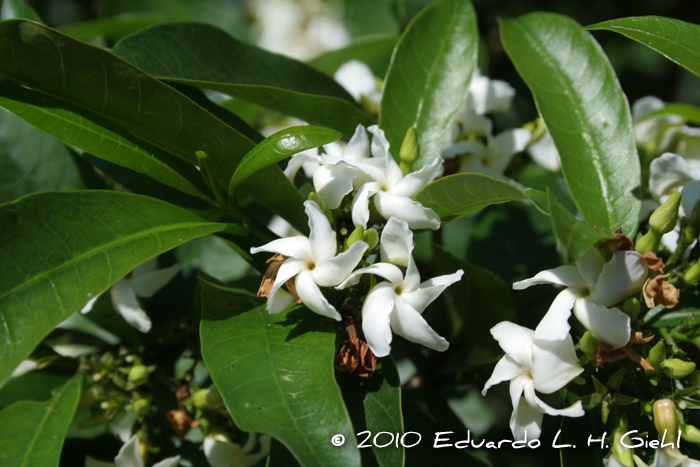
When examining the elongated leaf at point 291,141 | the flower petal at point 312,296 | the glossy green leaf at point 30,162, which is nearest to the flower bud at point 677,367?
the flower petal at point 312,296

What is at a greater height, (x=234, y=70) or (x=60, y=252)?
(x=234, y=70)

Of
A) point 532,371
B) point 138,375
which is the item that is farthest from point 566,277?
point 138,375

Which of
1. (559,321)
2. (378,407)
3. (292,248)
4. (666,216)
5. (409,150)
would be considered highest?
(409,150)

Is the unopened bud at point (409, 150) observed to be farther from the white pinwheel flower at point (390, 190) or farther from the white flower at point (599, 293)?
the white flower at point (599, 293)

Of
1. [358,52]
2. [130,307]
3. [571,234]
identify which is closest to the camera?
[571,234]

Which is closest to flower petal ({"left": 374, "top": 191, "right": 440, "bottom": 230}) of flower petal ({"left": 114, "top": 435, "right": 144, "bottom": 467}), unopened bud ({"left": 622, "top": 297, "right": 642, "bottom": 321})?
unopened bud ({"left": 622, "top": 297, "right": 642, "bottom": 321})

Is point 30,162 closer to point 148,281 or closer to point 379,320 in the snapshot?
point 148,281

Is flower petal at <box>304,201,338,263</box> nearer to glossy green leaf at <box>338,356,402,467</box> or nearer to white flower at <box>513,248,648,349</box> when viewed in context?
glossy green leaf at <box>338,356,402,467</box>
